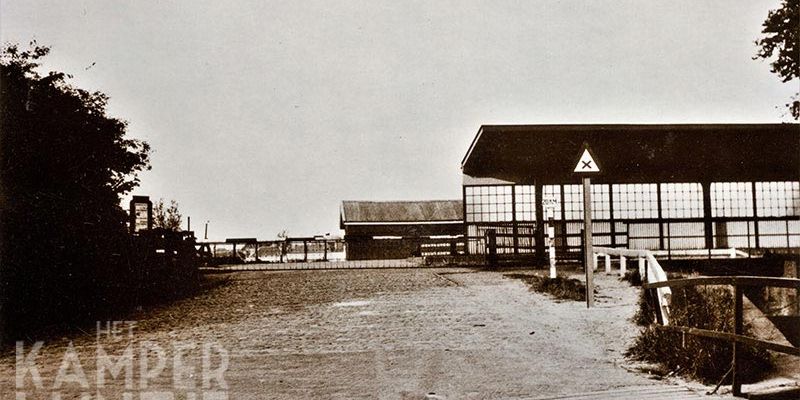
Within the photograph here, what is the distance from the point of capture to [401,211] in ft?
183

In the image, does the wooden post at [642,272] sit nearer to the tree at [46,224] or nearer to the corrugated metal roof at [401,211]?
the tree at [46,224]

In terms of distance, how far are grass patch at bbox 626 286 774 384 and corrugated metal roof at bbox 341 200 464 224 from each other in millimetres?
45396

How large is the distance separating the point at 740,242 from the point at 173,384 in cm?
2208

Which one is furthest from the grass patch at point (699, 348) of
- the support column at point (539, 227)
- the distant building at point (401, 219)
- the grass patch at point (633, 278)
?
the distant building at point (401, 219)

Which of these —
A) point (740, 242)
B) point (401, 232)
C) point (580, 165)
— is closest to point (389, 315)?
point (580, 165)

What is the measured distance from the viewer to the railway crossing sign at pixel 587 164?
9.99 meters

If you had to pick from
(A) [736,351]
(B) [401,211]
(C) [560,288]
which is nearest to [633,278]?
(C) [560,288]

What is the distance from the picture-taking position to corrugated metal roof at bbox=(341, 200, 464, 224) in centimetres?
5391

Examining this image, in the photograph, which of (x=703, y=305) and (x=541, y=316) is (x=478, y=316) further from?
(x=703, y=305)

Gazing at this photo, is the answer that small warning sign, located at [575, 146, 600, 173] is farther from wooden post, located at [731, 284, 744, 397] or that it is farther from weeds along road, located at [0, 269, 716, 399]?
wooden post, located at [731, 284, 744, 397]

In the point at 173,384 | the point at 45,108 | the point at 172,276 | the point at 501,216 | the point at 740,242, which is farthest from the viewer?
the point at 501,216

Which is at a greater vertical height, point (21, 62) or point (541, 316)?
point (21, 62)

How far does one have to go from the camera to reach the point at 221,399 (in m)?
5.45

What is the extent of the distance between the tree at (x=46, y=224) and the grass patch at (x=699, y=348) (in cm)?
815
